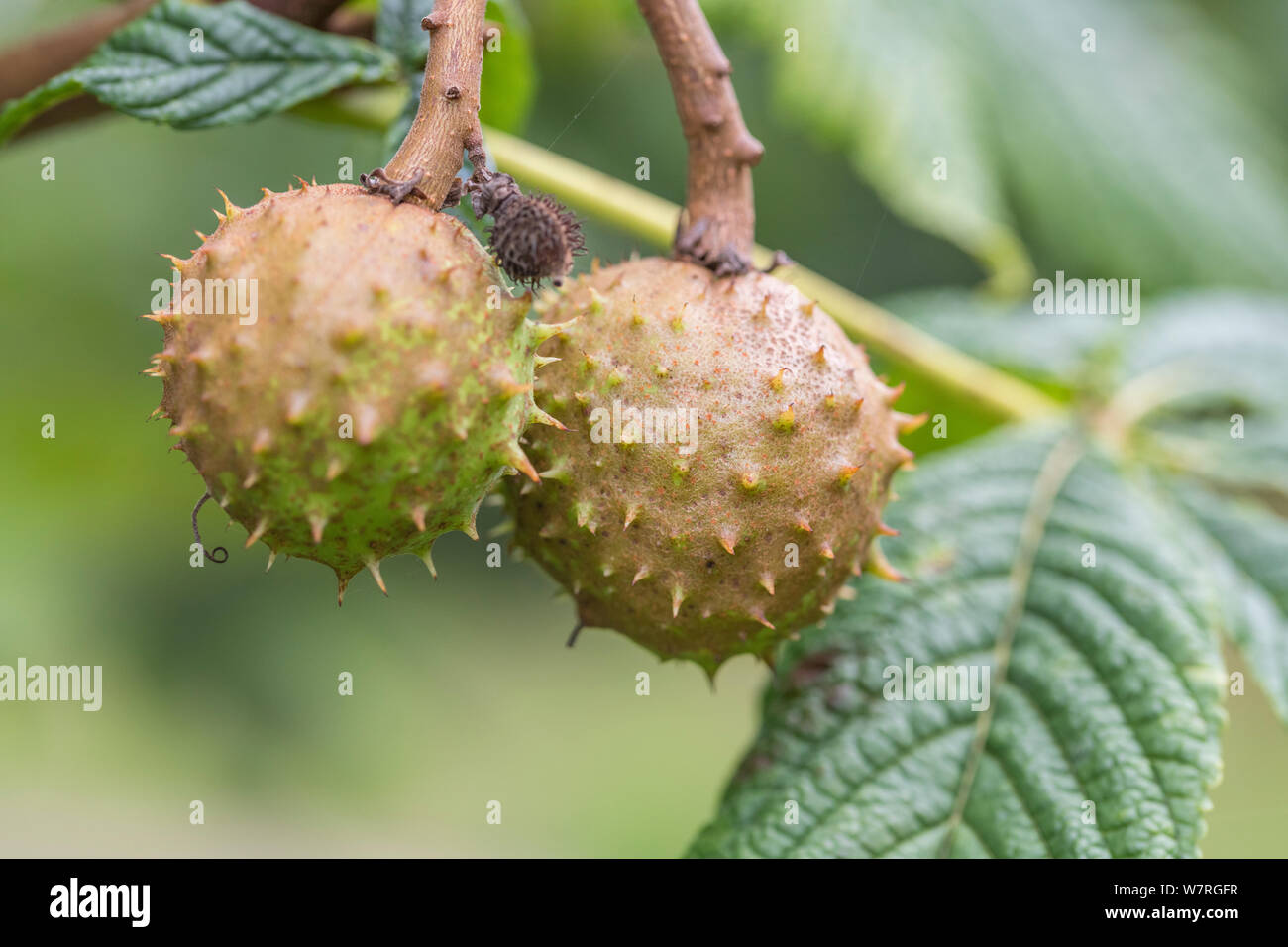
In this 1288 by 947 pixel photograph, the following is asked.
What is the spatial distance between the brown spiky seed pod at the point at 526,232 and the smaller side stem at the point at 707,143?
35 centimetres

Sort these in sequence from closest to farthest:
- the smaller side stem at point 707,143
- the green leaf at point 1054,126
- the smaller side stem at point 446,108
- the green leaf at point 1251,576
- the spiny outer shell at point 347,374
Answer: the spiny outer shell at point 347,374, the smaller side stem at point 446,108, the smaller side stem at point 707,143, the green leaf at point 1251,576, the green leaf at point 1054,126

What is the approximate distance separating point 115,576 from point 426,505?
3.33 m

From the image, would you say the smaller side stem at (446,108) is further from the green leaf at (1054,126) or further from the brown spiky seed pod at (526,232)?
the green leaf at (1054,126)

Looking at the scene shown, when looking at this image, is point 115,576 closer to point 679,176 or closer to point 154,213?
point 154,213

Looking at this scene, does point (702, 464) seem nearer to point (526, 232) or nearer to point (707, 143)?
point (526, 232)

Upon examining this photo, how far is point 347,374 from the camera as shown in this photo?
1.23 m

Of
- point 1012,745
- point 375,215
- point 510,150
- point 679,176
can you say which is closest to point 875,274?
point 679,176

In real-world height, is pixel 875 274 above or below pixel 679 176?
below

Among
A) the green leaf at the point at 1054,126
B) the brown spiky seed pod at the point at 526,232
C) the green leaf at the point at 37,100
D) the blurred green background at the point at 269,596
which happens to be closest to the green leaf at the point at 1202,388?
the green leaf at the point at 1054,126

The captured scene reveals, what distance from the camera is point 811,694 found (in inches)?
80.5

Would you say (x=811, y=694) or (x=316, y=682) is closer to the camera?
(x=811, y=694)

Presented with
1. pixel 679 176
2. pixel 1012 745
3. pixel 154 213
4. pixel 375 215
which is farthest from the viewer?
pixel 679 176

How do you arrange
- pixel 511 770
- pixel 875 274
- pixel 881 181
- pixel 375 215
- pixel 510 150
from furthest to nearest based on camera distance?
pixel 511 770, pixel 875 274, pixel 881 181, pixel 510 150, pixel 375 215

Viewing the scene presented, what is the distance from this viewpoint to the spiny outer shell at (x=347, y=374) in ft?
4.07
